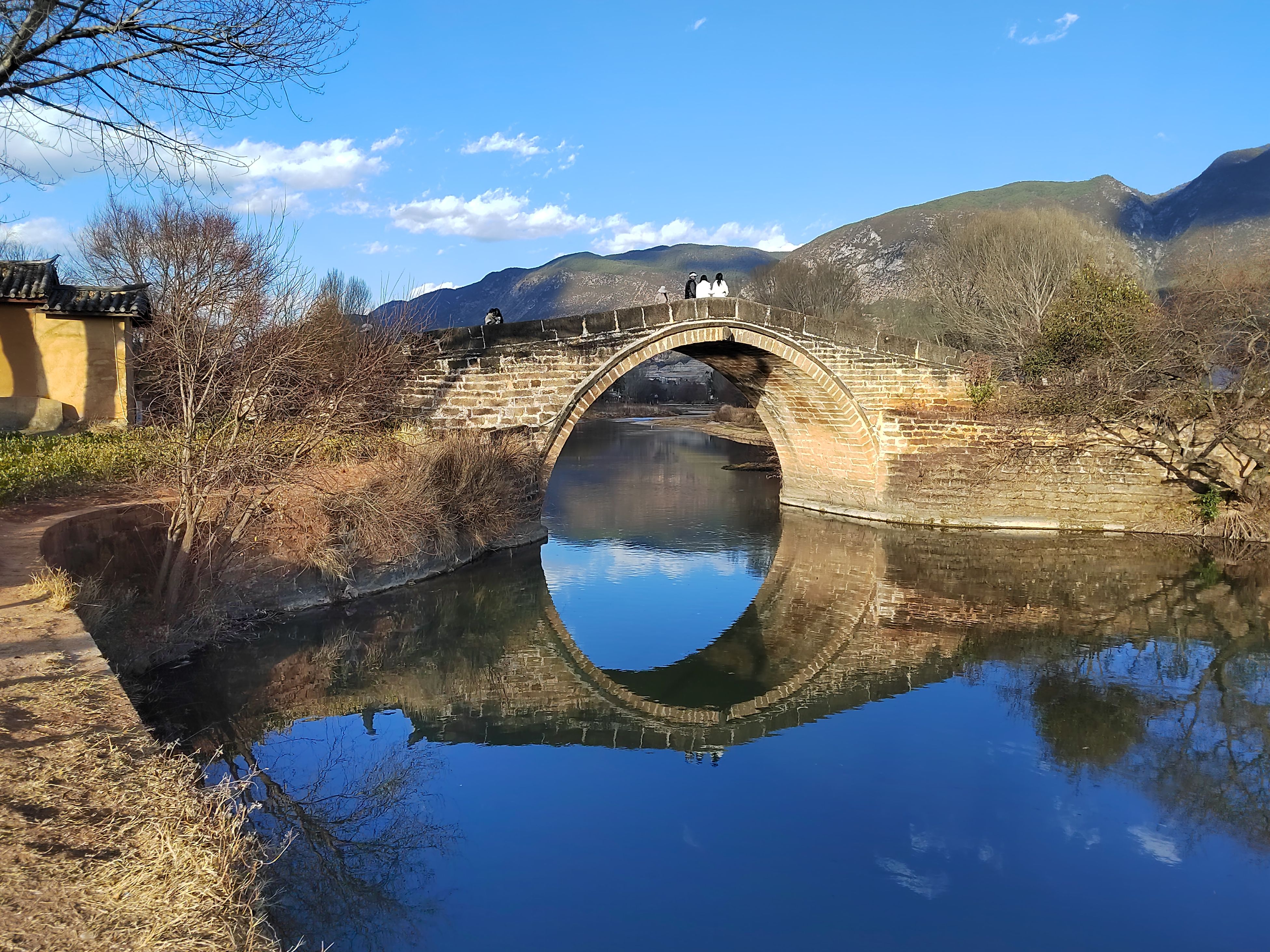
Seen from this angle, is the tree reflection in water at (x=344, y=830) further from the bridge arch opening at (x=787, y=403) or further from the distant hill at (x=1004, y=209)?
the distant hill at (x=1004, y=209)

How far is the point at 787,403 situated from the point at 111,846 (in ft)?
52.0

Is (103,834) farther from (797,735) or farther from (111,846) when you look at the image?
(797,735)

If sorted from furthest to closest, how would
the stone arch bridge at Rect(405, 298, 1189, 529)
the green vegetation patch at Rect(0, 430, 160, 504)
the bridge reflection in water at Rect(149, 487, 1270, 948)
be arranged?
the stone arch bridge at Rect(405, 298, 1189, 529)
the green vegetation patch at Rect(0, 430, 160, 504)
the bridge reflection in water at Rect(149, 487, 1270, 948)

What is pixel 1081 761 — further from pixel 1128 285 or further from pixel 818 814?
pixel 1128 285

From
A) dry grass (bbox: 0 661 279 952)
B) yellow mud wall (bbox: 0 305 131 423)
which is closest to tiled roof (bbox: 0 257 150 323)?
yellow mud wall (bbox: 0 305 131 423)

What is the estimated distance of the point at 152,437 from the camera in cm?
1270

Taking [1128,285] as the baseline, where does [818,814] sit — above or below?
below

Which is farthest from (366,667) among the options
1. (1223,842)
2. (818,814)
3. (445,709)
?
(1223,842)

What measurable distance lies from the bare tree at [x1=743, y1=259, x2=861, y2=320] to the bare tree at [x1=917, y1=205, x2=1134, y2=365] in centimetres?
445

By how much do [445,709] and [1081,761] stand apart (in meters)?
5.68

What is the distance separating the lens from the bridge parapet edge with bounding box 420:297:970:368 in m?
14.3

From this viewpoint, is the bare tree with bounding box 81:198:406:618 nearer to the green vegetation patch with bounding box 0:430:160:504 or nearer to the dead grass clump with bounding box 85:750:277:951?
the green vegetation patch with bounding box 0:430:160:504

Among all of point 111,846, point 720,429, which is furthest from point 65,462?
point 720,429

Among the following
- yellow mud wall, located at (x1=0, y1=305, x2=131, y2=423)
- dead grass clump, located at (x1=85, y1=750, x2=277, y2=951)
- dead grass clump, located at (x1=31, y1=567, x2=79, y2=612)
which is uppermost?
yellow mud wall, located at (x1=0, y1=305, x2=131, y2=423)
